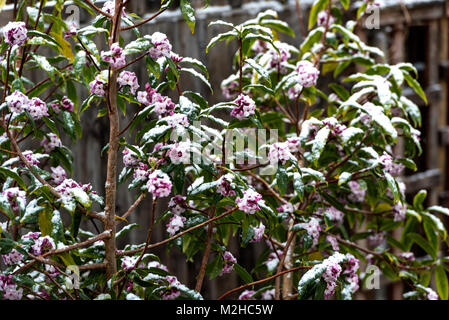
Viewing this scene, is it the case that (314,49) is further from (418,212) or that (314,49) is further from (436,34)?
(436,34)

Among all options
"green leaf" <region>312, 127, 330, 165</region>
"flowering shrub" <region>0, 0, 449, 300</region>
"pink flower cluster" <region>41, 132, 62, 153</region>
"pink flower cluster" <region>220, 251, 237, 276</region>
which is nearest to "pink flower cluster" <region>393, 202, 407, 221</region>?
"flowering shrub" <region>0, 0, 449, 300</region>

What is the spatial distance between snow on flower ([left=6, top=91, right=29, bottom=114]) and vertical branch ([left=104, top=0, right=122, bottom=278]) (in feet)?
0.68

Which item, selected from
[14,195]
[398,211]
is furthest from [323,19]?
[14,195]

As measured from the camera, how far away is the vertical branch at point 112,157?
1.56 meters

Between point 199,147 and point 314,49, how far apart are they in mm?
863

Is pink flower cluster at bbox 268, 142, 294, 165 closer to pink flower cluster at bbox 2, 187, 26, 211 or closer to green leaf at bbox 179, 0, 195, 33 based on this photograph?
green leaf at bbox 179, 0, 195, 33

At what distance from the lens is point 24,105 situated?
5.03 ft

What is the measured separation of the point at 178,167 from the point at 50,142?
0.50 m

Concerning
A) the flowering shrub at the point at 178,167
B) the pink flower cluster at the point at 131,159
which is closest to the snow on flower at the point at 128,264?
the flowering shrub at the point at 178,167

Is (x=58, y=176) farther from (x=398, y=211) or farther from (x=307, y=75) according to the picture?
(x=398, y=211)

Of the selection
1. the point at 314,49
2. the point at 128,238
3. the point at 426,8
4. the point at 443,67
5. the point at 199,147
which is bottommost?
the point at 128,238
